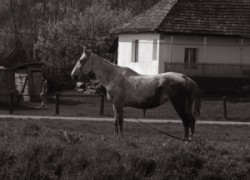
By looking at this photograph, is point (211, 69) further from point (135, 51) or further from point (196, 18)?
point (135, 51)

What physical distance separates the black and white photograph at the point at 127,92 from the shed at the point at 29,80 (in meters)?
0.07

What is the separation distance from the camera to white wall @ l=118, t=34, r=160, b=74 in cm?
4231

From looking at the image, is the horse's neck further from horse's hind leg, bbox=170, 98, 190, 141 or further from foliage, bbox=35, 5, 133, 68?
foliage, bbox=35, 5, 133, 68

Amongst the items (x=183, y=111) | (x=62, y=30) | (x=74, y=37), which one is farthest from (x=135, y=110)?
(x=62, y=30)

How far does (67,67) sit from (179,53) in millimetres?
12160

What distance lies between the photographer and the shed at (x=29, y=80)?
40.3 m

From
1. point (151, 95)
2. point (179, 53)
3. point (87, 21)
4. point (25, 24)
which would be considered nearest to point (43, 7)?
point (25, 24)

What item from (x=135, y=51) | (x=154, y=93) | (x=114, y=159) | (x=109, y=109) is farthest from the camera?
(x=135, y=51)

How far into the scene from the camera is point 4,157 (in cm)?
1364

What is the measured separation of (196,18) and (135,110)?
1333cm

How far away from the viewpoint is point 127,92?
1636 cm

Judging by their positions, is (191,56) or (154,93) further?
(191,56)

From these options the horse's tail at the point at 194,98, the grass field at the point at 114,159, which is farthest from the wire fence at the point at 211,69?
the grass field at the point at 114,159

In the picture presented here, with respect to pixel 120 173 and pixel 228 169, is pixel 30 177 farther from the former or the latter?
pixel 228 169
